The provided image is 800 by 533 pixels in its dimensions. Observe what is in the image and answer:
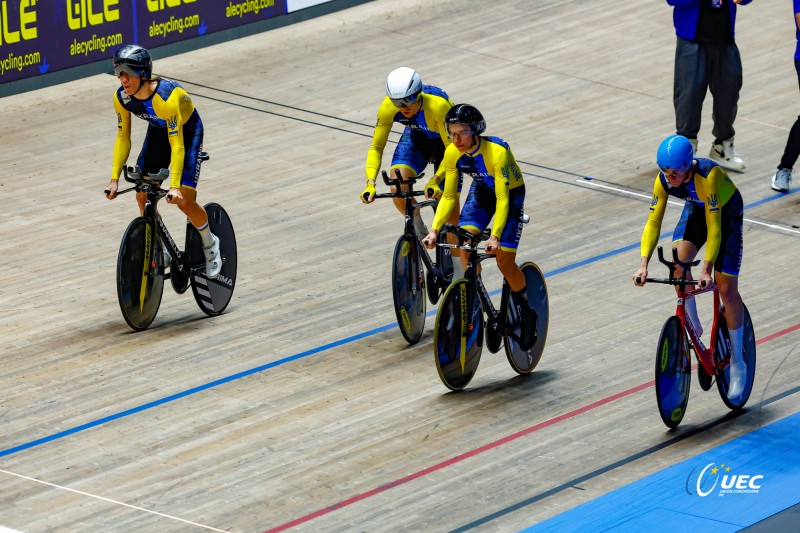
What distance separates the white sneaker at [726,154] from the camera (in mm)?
14297

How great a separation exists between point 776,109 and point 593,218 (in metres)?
3.56

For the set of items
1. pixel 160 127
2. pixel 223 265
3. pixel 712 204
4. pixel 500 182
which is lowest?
pixel 223 265

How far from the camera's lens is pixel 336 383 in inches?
397

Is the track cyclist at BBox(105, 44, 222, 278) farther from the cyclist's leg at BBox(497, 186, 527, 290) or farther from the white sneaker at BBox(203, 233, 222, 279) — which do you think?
the cyclist's leg at BBox(497, 186, 527, 290)

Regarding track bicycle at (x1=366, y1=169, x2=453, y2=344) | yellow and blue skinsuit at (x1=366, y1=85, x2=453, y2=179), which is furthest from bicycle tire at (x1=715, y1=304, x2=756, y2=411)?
yellow and blue skinsuit at (x1=366, y1=85, x2=453, y2=179)

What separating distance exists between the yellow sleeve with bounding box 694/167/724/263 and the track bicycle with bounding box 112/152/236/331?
3.59 meters

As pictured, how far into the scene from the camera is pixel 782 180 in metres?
13.7

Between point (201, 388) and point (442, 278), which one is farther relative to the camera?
point (442, 278)

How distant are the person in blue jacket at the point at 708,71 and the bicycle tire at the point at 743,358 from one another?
5.08m

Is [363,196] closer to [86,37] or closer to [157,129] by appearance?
[157,129]

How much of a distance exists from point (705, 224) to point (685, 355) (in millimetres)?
770

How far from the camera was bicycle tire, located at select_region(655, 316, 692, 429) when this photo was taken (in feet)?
28.9

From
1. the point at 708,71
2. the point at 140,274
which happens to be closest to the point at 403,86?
the point at 140,274

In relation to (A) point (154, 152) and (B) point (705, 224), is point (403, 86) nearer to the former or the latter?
(A) point (154, 152)
